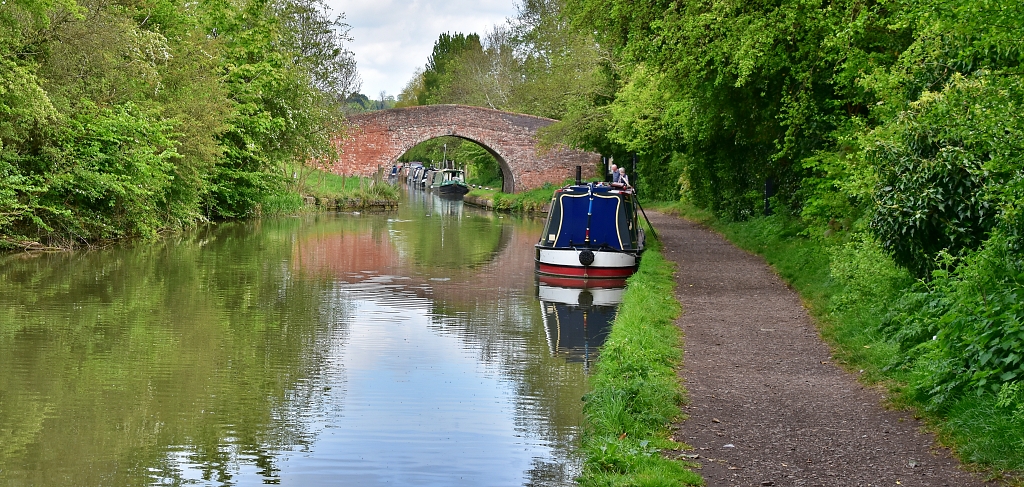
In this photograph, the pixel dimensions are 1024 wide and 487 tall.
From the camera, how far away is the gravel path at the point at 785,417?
532 cm

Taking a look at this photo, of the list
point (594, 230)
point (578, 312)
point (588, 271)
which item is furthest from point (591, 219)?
point (578, 312)

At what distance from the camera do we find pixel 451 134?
42.6 m

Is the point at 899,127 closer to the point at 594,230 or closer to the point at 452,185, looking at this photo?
the point at 594,230

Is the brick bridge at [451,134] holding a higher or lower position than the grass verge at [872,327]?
higher

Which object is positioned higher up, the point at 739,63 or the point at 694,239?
the point at 739,63

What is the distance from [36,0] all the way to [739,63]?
9459 millimetres

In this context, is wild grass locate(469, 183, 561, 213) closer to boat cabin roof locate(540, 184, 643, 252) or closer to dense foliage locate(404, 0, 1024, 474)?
dense foliage locate(404, 0, 1024, 474)

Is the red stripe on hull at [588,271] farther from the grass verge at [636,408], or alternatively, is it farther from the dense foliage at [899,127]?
the grass verge at [636,408]

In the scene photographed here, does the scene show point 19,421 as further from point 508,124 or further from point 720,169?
point 508,124

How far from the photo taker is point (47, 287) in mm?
13656

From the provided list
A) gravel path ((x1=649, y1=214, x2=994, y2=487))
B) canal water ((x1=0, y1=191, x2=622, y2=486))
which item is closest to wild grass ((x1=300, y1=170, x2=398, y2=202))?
canal water ((x1=0, y1=191, x2=622, y2=486))

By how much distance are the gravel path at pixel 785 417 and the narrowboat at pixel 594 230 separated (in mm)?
5635

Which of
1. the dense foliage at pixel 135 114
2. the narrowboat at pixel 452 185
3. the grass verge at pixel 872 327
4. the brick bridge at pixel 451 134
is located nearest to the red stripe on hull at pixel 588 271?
the grass verge at pixel 872 327

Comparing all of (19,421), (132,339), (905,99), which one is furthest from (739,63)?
(19,421)
